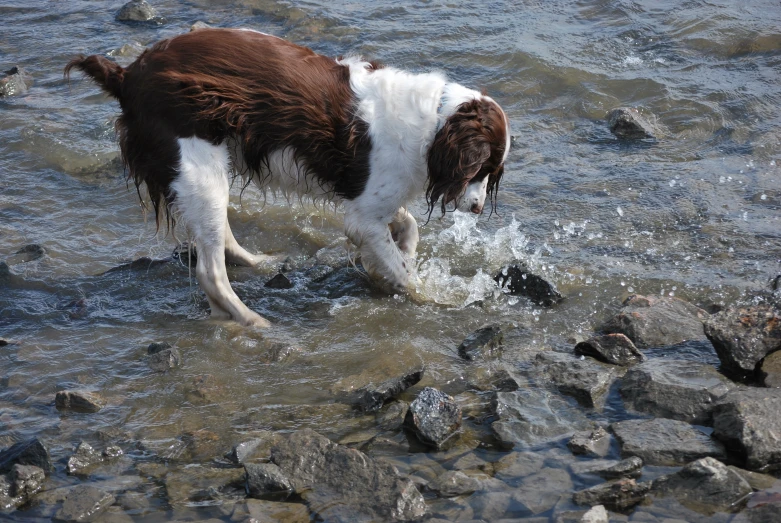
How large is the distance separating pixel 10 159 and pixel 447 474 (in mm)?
4810

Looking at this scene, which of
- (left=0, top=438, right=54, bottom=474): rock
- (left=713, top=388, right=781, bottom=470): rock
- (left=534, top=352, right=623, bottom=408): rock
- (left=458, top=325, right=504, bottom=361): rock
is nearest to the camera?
(left=713, top=388, right=781, bottom=470): rock

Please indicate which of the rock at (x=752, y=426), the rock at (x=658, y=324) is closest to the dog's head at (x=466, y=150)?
the rock at (x=658, y=324)

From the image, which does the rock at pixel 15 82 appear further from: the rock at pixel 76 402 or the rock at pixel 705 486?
the rock at pixel 705 486

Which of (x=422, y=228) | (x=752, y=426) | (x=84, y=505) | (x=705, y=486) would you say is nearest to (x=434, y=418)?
(x=705, y=486)

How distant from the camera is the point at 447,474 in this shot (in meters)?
3.15

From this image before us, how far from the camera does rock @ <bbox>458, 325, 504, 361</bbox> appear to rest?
13.4 feet

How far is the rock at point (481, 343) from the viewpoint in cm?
409

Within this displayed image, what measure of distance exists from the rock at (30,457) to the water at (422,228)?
3.3 inches

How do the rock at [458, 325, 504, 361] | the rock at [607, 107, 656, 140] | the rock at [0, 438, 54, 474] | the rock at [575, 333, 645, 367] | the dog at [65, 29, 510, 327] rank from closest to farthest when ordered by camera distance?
the rock at [0, 438, 54, 474] < the rock at [575, 333, 645, 367] < the rock at [458, 325, 504, 361] < the dog at [65, 29, 510, 327] < the rock at [607, 107, 656, 140]

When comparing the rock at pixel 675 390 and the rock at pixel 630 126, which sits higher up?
the rock at pixel 630 126

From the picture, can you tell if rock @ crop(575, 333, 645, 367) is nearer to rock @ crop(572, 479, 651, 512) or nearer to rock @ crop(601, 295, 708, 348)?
rock @ crop(601, 295, 708, 348)

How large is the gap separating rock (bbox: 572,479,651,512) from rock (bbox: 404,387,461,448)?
0.61 metres

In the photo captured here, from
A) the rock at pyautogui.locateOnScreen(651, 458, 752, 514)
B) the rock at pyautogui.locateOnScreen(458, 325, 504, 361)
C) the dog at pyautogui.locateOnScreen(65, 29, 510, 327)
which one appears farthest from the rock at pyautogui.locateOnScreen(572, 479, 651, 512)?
the dog at pyautogui.locateOnScreen(65, 29, 510, 327)

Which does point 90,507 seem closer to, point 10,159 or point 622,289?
point 622,289
